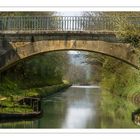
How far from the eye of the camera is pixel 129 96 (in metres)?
9.09

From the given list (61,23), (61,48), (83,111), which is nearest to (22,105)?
(83,111)

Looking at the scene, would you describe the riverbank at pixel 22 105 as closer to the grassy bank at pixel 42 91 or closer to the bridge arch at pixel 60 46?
the grassy bank at pixel 42 91

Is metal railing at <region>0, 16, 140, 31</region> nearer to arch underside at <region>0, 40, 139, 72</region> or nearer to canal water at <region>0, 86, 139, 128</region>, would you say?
arch underside at <region>0, 40, 139, 72</region>

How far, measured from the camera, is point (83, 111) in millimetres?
9094

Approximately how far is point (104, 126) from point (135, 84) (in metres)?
0.80

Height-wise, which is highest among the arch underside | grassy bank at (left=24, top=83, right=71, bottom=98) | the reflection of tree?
the arch underside

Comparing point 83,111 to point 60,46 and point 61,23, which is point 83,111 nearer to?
point 60,46

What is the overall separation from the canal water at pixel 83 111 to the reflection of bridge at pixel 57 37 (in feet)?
2.11

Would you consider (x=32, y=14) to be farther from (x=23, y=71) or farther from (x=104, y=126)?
(x=104, y=126)

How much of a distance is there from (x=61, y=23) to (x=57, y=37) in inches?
20.0

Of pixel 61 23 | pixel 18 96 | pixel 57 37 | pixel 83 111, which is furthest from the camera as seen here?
pixel 57 37

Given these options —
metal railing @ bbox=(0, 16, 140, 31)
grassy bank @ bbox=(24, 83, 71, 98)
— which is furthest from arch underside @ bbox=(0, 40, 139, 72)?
grassy bank @ bbox=(24, 83, 71, 98)

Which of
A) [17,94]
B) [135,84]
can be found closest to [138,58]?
[135,84]

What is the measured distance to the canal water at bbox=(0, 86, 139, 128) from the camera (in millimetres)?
8375
